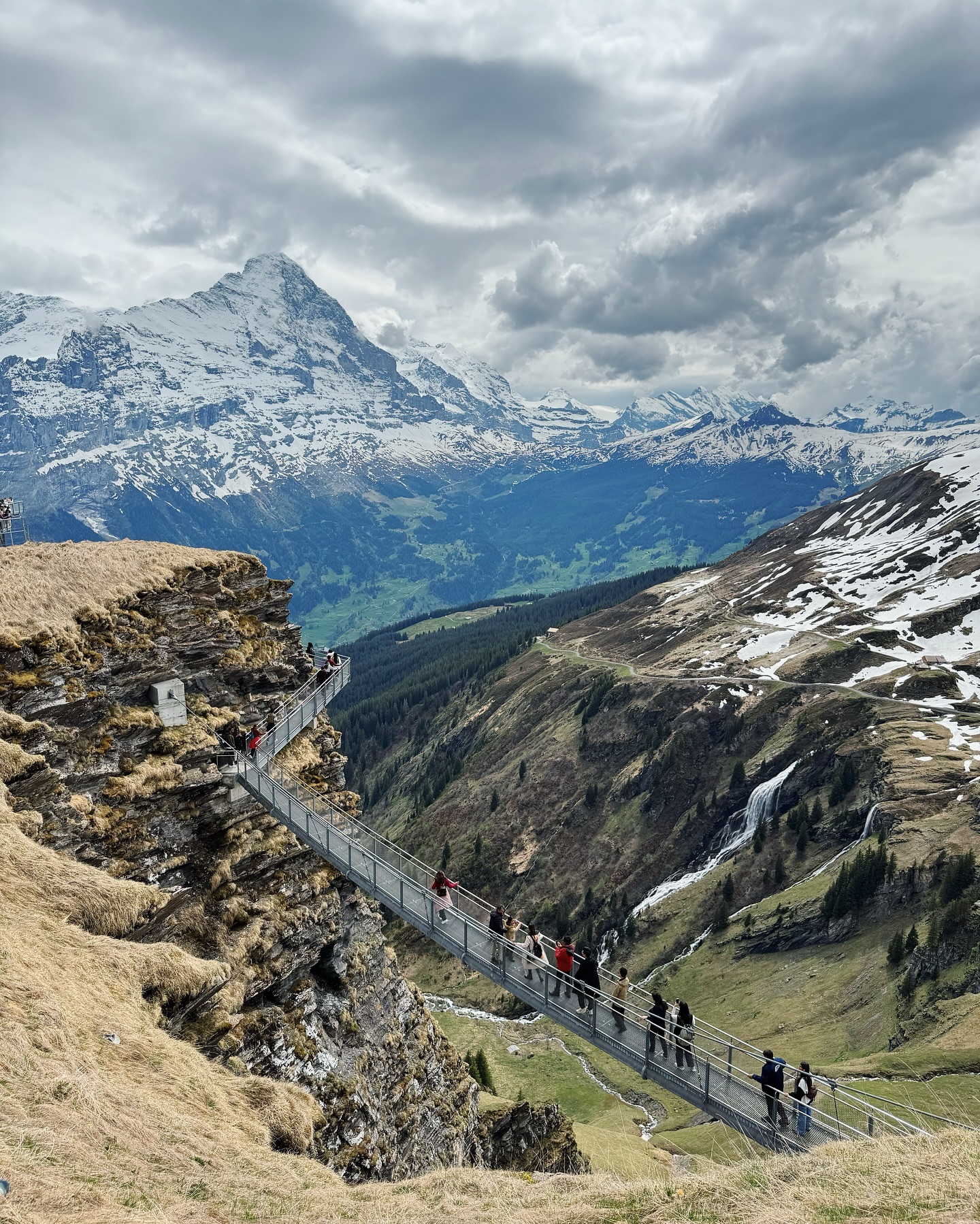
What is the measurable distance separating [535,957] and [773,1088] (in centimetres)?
857

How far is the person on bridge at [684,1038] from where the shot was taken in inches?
933

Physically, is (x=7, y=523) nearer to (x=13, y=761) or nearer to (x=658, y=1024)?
(x=13, y=761)

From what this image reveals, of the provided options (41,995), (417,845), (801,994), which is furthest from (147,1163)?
(417,845)

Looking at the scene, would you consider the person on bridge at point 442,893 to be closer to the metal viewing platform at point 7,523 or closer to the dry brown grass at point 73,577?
the dry brown grass at point 73,577

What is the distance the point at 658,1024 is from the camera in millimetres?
24516

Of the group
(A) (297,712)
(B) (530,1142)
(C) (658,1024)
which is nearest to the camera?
(C) (658,1024)

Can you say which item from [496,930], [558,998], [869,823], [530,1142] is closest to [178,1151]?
[558,998]

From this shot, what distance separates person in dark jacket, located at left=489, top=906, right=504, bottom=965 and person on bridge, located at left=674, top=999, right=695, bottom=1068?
6738 mm

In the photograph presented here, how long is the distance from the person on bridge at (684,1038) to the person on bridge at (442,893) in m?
9.57

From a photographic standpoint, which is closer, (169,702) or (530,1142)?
(169,702)

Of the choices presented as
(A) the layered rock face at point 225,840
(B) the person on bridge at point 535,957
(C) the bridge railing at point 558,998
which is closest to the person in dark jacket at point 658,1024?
(C) the bridge railing at point 558,998

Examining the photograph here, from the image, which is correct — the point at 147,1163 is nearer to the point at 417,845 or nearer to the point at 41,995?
the point at 41,995

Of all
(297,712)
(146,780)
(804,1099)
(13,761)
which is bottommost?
(804,1099)

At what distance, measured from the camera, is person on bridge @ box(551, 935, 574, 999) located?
26.3 m
